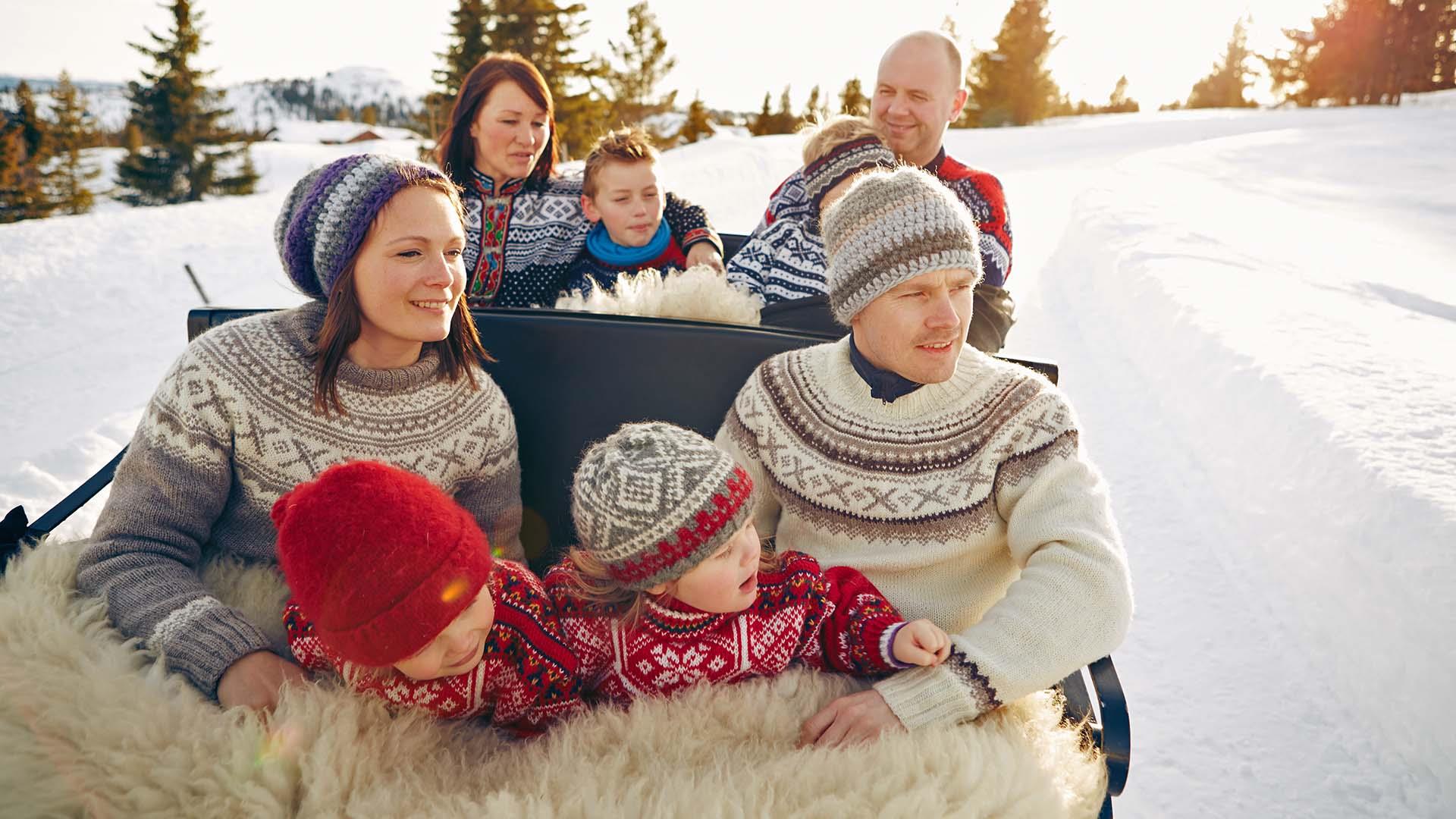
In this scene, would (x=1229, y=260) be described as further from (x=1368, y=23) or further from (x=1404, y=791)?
(x=1368, y=23)

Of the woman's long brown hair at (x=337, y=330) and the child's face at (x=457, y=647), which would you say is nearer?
the child's face at (x=457, y=647)

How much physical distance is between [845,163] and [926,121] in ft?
3.19

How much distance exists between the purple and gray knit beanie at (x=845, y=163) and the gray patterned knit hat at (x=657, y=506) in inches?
49.9

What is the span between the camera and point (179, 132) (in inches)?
928

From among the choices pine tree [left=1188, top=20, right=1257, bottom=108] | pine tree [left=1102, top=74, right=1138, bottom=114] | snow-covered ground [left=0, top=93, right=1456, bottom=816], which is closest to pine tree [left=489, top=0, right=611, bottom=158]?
snow-covered ground [left=0, top=93, right=1456, bottom=816]

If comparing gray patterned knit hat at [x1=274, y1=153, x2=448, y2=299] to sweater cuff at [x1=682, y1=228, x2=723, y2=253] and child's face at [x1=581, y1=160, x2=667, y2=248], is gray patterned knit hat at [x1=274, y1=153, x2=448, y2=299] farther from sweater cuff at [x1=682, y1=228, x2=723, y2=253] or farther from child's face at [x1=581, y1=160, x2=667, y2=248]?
sweater cuff at [x1=682, y1=228, x2=723, y2=253]

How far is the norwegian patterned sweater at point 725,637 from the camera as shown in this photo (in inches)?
59.2

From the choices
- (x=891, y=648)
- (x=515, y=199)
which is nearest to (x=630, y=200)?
(x=515, y=199)

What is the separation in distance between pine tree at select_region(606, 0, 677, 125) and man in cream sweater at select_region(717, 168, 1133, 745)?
27411 mm

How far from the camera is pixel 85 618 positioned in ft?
4.85

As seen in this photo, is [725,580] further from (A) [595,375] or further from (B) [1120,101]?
(B) [1120,101]

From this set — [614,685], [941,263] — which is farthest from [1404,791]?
[614,685]

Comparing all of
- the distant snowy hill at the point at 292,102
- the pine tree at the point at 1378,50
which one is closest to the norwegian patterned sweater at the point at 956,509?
the pine tree at the point at 1378,50

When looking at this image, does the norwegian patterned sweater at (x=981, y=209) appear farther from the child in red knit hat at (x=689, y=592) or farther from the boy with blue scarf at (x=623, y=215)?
the child in red knit hat at (x=689, y=592)
